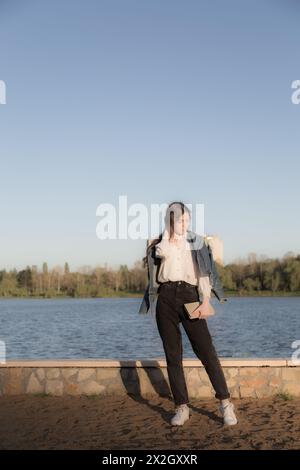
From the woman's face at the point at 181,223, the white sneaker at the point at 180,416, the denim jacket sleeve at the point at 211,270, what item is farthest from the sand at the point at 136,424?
the woman's face at the point at 181,223

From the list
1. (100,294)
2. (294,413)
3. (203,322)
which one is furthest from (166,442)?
(100,294)

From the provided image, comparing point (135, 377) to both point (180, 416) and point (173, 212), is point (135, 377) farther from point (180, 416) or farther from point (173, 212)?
point (173, 212)

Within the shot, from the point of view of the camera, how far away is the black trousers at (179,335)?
484 centimetres

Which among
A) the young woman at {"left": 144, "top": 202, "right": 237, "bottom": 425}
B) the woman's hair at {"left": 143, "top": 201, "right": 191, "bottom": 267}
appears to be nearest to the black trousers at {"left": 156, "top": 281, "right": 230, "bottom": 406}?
the young woman at {"left": 144, "top": 202, "right": 237, "bottom": 425}

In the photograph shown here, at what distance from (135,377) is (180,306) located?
1.64m

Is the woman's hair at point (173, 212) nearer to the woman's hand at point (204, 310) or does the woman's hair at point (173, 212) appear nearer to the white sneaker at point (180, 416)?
the woman's hand at point (204, 310)

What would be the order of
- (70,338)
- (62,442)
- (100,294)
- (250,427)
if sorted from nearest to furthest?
(62,442)
(250,427)
(70,338)
(100,294)

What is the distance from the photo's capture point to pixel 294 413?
5.26 metres

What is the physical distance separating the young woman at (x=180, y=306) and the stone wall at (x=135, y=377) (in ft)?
3.62

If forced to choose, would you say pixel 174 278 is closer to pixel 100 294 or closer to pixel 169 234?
pixel 169 234

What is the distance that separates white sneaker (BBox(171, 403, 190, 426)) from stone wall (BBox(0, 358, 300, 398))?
1.02m

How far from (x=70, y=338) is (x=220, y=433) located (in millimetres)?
23808
